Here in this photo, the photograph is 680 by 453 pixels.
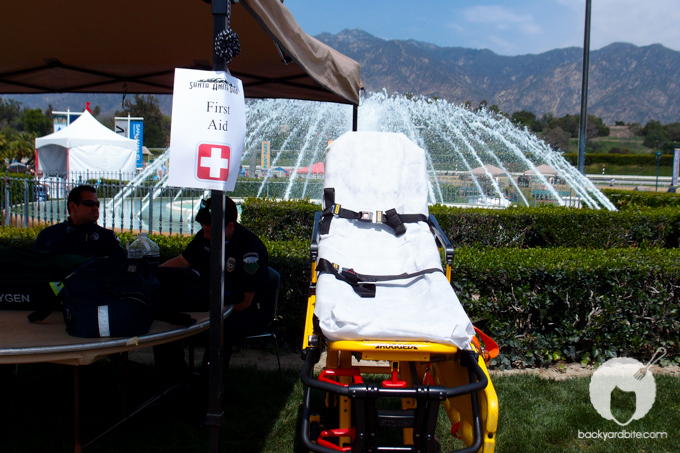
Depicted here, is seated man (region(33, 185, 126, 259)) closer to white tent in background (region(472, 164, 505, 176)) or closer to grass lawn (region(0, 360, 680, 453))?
grass lawn (region(0, 360, 680, 453))

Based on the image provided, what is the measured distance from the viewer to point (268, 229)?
27.5 ft

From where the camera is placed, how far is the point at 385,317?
9.06 ft

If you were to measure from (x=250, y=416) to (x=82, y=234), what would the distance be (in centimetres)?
232

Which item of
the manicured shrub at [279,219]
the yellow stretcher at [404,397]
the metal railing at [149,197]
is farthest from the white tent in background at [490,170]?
the yellow stretcher at [404,397]

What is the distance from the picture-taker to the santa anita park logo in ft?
12.2

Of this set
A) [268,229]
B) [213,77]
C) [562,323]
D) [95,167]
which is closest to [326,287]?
[213,77]

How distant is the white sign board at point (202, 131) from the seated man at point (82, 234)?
241 centimetres

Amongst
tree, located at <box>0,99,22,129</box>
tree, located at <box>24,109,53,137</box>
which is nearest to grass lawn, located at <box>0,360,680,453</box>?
tree, located at <box>24,109,53,137</box>

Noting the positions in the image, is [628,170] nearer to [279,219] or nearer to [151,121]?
[279,219]

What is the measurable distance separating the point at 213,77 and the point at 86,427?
2.79 m

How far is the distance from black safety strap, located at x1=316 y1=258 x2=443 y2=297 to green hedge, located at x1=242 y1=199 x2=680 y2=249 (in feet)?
15.4

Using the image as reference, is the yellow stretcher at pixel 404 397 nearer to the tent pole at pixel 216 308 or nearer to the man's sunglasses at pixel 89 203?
the tent pole at pixel 216 308

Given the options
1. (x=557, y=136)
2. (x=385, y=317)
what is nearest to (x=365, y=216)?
(x=385, y=317)

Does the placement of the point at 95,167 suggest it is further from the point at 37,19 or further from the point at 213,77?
the point at 213,77
